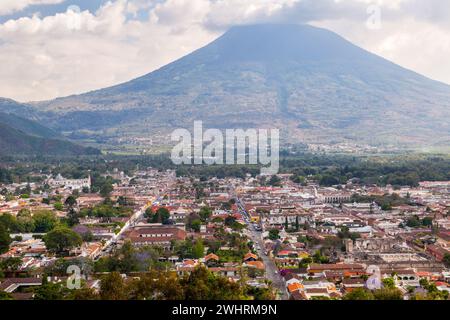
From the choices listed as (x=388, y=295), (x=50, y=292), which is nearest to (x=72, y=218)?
(x=50, y=292)

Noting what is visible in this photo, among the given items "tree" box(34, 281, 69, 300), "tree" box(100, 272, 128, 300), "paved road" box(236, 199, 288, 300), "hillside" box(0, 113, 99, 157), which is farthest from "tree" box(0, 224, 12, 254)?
"hillside" box(0, 113, 99, 157)

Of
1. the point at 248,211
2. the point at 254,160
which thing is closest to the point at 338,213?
the point at 248,211

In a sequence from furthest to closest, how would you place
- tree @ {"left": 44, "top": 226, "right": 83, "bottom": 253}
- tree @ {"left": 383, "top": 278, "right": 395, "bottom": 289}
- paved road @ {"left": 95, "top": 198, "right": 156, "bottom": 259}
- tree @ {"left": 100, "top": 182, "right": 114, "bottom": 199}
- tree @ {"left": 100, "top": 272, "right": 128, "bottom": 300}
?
tree @ {"left": 100, "top": 182, "right": 114, "bottom": 199} → paved road @ {"left": 95, "top": 198, "right": 156, "bottom": 259} → tree @ {"left": 44, "top": 226, "right": 83, "bottom": 253} → tree @ {"left": 383, "top": 278, "right": 395, "bottom": 289} → tree @ {"left": 100, "top": 272, "right": 128, "bottom": 300}

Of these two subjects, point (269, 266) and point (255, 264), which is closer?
point (255, 264)

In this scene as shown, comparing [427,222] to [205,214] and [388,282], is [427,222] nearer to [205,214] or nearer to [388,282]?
[205,214]

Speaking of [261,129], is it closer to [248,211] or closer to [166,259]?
[248,211]

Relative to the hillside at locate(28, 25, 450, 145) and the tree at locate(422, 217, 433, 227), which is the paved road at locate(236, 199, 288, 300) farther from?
the hillside at locate(28, 25, 450, 145)
